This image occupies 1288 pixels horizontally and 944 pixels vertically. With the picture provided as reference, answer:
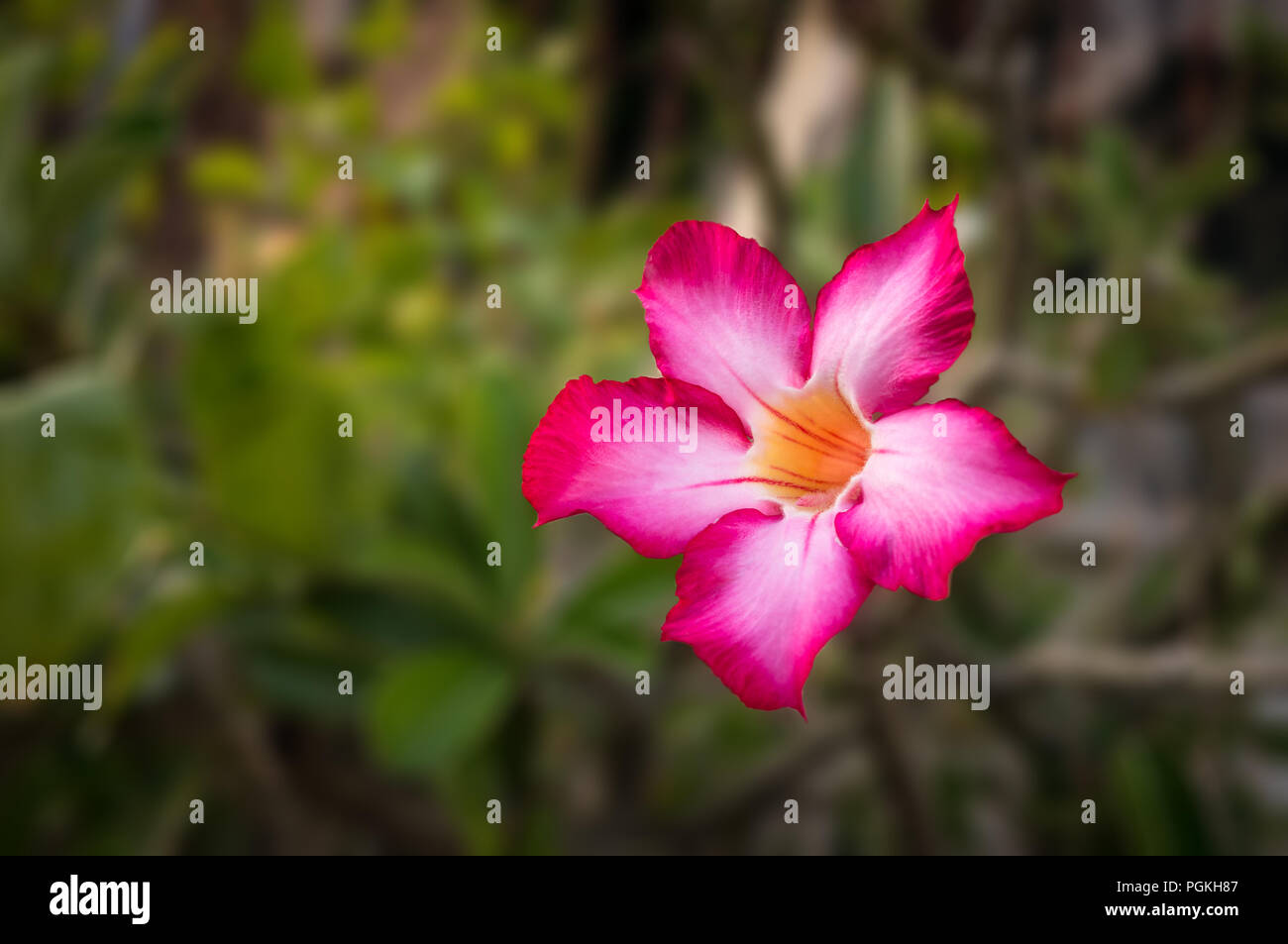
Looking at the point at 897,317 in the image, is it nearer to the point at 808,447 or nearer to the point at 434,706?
the point at 808,447

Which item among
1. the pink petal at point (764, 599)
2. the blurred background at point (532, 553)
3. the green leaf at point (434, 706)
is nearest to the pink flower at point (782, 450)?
the pink petal at point (764, 599)

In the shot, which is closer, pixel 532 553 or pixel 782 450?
pixel 782 450

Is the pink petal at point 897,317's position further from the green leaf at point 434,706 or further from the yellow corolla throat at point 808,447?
the green leaf at point 434,706

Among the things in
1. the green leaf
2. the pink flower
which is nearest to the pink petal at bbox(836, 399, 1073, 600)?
the pink flower

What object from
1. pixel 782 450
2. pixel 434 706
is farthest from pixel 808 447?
pixel 434 706

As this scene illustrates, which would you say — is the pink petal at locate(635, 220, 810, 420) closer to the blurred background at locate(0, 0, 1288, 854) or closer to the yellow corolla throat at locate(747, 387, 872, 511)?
the yellow corolla throat at locate(747, 387, 872, 511)
